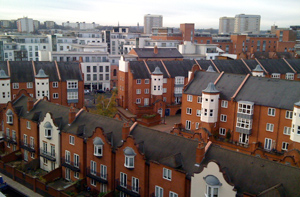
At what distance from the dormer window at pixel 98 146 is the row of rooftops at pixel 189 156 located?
0.87 meters

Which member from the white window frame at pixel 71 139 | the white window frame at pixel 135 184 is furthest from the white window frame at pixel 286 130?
the white window frame at pixel 71 139

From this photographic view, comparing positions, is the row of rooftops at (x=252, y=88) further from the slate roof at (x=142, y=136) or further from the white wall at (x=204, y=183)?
the white wall at (x=204, y=183)

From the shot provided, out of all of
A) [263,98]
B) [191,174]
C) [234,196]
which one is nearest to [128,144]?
[191,174]

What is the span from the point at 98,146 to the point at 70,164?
20.9 ft

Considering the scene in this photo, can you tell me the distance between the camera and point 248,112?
43812 millimetres

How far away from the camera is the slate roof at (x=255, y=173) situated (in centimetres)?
2325

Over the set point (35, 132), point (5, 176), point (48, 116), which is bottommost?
point (5, 176)

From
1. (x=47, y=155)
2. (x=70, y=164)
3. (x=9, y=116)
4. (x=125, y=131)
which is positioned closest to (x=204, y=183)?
(x=125, y=131)

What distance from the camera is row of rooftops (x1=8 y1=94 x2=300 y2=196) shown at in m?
23.8

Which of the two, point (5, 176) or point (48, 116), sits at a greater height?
point (48, 116)

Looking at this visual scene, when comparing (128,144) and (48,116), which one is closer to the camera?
(128,144)

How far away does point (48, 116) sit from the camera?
3850 cm

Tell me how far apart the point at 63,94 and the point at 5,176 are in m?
24.3

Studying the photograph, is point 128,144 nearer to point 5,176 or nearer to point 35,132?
point 35,132
